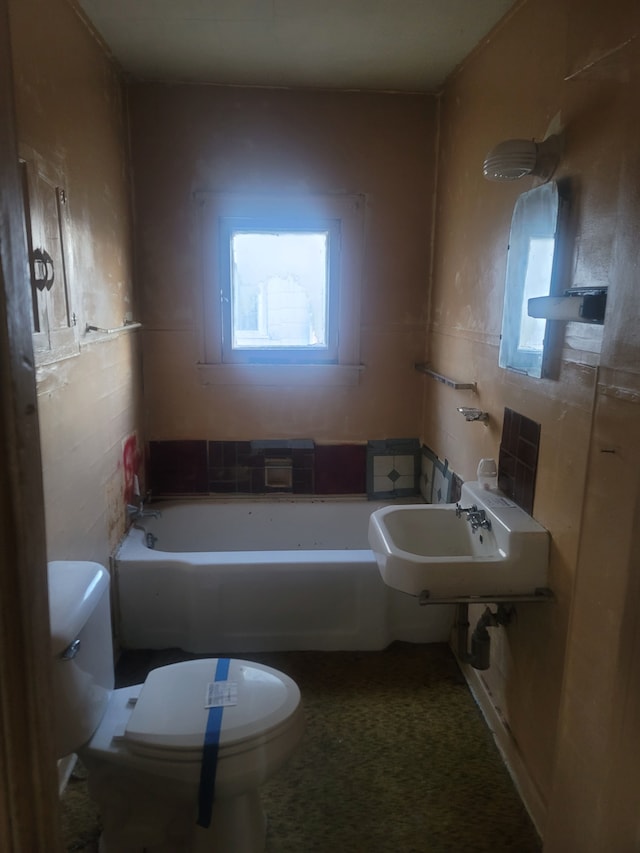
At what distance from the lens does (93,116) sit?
2201 millimetres

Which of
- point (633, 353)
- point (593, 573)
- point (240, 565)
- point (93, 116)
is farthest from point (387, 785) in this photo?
point (93, 116)

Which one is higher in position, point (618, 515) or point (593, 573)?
point (618, 515)

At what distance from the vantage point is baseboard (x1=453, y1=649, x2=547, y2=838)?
1656mm

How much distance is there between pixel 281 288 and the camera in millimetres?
2922

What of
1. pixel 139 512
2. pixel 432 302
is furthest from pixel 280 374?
pixel 139 512

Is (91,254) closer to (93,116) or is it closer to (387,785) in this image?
(93,116)

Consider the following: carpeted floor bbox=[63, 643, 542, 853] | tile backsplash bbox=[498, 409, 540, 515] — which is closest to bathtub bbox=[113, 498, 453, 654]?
carpeted floor bbox=[63, 643, 542, 853]

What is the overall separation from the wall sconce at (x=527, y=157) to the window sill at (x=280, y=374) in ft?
4.75

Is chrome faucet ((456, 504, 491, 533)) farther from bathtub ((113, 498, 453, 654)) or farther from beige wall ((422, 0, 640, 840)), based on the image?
bathtub ((113, 498, 453, 654))

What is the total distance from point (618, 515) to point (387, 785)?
4.07ft

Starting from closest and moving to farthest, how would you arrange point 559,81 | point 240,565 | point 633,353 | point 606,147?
1. point 633,353
2. point 606,147
3. point 559,81
4. point 240,565

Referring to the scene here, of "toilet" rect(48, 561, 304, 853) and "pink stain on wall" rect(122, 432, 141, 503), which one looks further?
"pink stain on wall" rect(122, 432, 141, 503)

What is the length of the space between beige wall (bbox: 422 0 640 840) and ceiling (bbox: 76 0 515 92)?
14 centimetres

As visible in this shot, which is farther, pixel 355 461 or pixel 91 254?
pixel 355 461
